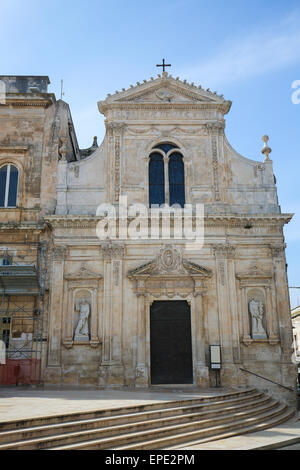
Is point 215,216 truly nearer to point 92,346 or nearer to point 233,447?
point 92,346

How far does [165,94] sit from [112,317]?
9.87m

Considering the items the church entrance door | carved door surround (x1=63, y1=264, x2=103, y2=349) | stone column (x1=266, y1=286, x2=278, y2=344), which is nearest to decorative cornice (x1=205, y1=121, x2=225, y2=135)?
stone column (x1=266, y1=286, x2=278, y2=344)

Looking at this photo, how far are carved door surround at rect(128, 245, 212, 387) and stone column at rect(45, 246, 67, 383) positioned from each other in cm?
272

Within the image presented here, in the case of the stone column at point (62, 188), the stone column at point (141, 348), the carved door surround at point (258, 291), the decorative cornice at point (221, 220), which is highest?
the stone column at point (62, 188)

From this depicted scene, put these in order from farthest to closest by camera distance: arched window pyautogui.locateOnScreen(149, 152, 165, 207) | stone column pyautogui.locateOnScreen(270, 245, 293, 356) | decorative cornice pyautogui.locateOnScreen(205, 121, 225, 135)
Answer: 1. decorative cornice pyautogui.locateOnScreen(205, 121, 225, 135)
2. arched window pyautogui.locateOnScreen(149, 152, 165, 207)
3. stone column pyautogui.locateOnScreen(270, 245, 293, 356)

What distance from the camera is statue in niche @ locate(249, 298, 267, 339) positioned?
17.5 m

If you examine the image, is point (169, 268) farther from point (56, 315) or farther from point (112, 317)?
point (56, 315)

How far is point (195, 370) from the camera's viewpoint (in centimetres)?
1695

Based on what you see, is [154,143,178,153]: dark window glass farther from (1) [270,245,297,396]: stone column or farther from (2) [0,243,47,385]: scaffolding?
(2) [0,243,47,385]: scaffolding

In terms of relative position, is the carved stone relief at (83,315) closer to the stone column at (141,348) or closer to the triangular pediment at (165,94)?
the stone column at (141,348)

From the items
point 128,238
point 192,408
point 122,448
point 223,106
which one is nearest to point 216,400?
point 192,408

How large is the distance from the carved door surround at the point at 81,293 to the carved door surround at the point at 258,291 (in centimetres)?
551

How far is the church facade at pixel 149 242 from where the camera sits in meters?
17.2

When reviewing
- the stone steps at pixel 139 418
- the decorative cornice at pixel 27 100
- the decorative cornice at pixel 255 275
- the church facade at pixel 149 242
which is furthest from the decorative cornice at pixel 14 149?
the stone steps at pixel 139 418
